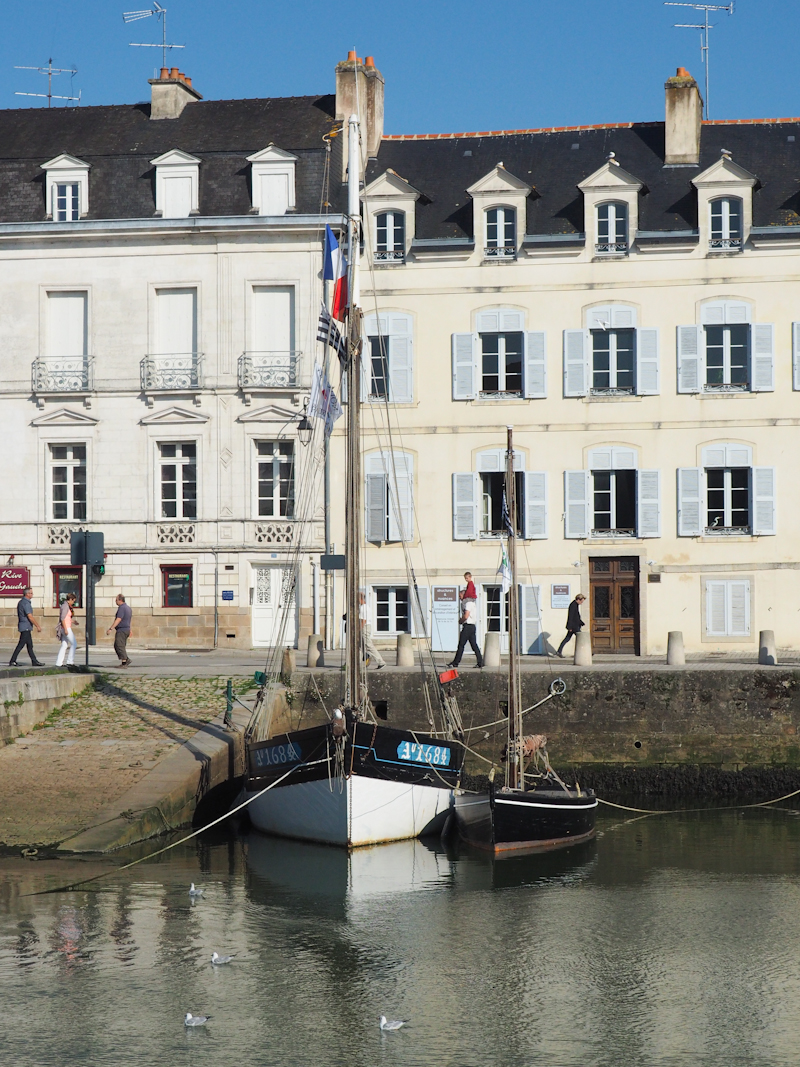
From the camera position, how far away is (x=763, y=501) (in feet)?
94.0

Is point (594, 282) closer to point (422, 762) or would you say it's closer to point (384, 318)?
point (384, 318)

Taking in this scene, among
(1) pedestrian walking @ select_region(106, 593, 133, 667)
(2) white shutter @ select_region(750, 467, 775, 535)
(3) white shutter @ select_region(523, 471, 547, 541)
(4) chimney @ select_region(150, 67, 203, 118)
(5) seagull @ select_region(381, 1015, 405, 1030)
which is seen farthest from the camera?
(4) chimney @ select_region(150, 67, 203, 118)

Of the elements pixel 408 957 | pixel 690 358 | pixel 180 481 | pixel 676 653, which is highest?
pixel 690 358

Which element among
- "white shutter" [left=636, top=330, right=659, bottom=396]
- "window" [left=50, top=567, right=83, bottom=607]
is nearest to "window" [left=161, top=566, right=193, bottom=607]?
"window" [left=50, top=567, right=83, bottom=607]

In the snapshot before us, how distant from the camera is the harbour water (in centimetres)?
1004

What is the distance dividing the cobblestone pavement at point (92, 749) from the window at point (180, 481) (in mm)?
8067

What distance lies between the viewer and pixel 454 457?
97.5 ft

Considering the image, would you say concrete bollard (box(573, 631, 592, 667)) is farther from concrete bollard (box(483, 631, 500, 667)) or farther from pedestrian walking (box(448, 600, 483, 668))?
pedestrian walking (box(448, 600, 483, 668))

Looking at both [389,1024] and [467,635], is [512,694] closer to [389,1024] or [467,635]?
[467,635]

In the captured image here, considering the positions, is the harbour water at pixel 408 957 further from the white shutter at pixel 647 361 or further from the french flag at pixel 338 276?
the white shutter at pixel 647 361

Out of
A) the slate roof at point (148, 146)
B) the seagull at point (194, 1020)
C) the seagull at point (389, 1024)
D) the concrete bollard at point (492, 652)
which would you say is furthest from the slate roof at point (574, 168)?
the seagull at point (194, 1020)

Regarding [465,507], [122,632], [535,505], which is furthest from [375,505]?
[122,632]

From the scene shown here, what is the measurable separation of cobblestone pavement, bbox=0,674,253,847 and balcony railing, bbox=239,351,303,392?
8763 millimetres

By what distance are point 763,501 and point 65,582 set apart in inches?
591
